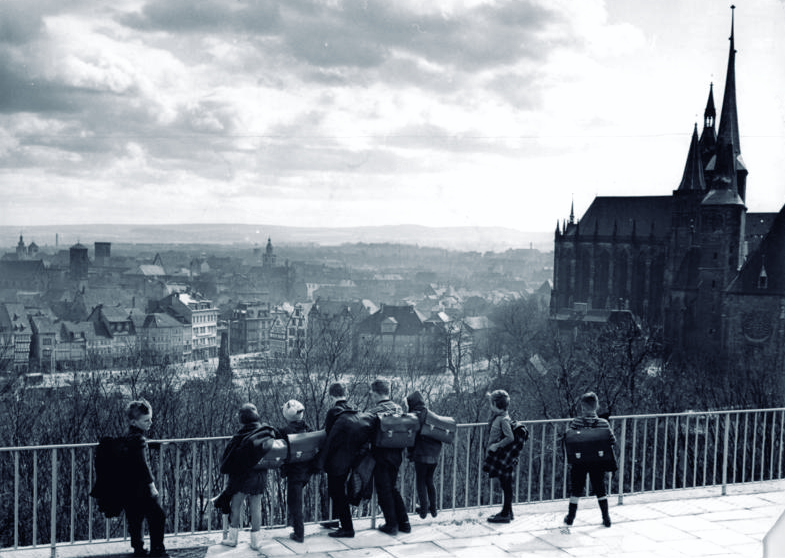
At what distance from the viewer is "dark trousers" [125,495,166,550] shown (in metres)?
6.22

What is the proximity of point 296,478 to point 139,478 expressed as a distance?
1.28 meters

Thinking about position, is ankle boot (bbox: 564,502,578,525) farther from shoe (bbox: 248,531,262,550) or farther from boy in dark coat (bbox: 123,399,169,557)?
boy in dark coat (bbox: 123,399,169,557)

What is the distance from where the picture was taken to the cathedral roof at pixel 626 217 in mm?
76312

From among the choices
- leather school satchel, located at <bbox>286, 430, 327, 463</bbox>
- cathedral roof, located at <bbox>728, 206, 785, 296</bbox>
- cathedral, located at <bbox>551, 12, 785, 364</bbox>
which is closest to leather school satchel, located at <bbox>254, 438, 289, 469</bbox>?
leather school satchel, located at <bbox>286, 430, 327, 463</bbox>

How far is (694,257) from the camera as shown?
6581 cm

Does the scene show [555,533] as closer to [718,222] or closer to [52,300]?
[718,222]

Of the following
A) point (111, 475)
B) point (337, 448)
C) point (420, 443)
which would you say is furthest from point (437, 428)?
point (111, 475)

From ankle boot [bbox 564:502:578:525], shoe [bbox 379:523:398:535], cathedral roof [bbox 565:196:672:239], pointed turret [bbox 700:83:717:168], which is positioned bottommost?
shoe [bbox 379:523:398:535]

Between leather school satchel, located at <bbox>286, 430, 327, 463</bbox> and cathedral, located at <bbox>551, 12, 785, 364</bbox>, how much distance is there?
152 feet

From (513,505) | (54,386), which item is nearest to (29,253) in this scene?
(54,386)

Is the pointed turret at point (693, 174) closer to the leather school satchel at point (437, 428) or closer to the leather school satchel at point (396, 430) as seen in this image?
the leather school satchel at point (437, 428)

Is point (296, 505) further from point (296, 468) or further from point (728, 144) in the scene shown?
point (728, 144)

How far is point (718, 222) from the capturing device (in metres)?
58.8

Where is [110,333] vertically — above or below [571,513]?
below
